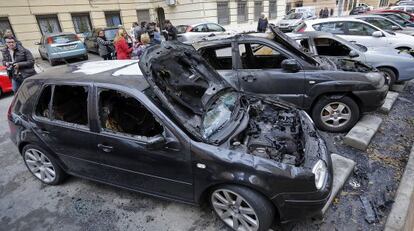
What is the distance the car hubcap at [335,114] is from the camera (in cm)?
414

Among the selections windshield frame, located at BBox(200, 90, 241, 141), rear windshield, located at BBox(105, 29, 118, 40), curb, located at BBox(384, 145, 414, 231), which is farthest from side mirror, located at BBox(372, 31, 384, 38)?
rear windshield, located at BBox(105, 29, 118, 40)

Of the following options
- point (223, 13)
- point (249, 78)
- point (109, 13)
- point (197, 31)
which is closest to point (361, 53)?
point (249, 78)

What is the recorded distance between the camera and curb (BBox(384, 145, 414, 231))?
8.19 feet

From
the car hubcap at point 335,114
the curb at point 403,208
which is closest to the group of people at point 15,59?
the car hubcap at point 335,114

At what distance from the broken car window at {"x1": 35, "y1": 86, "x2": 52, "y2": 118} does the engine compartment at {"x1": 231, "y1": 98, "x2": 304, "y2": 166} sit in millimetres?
2321

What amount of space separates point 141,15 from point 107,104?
18930 mm

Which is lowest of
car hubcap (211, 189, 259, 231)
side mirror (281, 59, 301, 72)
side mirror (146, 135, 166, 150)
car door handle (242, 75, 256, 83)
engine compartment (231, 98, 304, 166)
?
car hubcap (211, 189, 259, 231)

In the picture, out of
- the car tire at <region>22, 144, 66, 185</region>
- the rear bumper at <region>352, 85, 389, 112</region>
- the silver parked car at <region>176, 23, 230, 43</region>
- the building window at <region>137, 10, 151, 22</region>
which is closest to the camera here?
the car tire at <region>22, 144, 66, 185</region>

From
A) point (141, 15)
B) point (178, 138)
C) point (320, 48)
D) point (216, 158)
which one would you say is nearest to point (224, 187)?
point (216, 158)

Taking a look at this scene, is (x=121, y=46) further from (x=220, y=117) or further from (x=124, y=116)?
(x=220, y=117)

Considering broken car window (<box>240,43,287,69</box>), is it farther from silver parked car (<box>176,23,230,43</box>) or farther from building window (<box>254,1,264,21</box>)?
building window (<box>254,1,264,21</box>)

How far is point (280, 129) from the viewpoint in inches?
114

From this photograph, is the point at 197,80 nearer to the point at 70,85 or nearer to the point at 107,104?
the point at 107,104

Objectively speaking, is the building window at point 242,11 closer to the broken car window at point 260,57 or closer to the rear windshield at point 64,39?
the rear windshield at point 64,39
